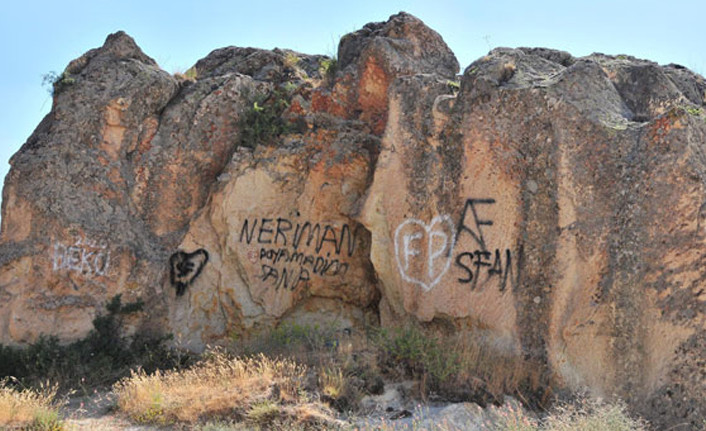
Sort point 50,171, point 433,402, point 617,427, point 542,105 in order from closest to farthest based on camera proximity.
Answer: point 617,427, point 433,402, point 542,105, point 50,171

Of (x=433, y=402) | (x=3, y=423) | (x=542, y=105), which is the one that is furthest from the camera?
(x=542, y=105)

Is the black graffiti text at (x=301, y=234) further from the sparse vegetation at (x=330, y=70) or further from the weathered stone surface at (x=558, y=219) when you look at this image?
the sparse vegetation at (x=330, y=70)

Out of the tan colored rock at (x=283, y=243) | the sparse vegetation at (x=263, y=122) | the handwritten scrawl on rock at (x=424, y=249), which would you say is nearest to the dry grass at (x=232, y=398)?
the handwritten scrawl on rock at (x=424, y=249)

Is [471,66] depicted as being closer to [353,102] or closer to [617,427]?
[353,102]

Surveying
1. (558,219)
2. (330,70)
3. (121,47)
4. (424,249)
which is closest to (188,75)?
(121,47)

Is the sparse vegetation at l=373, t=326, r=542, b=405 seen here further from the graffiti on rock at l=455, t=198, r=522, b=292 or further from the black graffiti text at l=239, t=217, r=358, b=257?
the black graffiti text at l=239, t=217, r=358, b=257

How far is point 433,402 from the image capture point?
659 centimetres

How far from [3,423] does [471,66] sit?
619 centimetres

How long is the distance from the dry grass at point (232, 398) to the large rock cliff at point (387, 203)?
194 centimetres

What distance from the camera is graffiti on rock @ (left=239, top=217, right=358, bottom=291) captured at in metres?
9.25

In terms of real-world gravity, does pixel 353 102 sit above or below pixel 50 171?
above

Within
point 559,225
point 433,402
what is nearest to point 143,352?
point 433,402

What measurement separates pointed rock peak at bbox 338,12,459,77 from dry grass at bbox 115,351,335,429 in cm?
512

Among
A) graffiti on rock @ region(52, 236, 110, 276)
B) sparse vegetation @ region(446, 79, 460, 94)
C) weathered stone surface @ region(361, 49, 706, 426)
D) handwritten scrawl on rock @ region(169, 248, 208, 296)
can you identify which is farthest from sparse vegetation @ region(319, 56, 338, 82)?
graffiti on rock @ region(52, 236, 110, 276)
